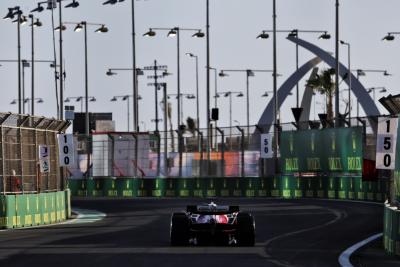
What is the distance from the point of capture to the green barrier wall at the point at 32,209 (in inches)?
1300

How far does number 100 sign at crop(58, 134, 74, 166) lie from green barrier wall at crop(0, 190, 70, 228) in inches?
39.0

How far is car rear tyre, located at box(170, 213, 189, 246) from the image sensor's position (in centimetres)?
2402

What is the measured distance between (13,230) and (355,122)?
21282 mm

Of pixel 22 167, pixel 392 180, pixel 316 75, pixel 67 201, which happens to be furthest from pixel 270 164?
pixel 316 75

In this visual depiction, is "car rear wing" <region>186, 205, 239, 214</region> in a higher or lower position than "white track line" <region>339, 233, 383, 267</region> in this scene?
higher

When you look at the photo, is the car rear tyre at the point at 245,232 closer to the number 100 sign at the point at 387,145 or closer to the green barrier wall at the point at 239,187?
the number 100 sign at the point at 387,145

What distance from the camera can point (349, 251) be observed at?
22.8 m

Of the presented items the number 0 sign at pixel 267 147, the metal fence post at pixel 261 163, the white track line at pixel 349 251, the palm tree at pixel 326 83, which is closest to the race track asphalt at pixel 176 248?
the white track line at pixel 349 251

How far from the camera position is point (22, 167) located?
35.2 m

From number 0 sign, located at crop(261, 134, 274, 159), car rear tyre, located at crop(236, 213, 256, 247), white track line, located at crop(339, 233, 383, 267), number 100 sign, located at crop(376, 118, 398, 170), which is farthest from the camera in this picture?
number 0 sign, located at crop(261, 134, 274, 159)

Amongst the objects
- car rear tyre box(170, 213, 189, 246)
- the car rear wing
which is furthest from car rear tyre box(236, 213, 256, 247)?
car rear tyre box(170, 213, 189, 246)

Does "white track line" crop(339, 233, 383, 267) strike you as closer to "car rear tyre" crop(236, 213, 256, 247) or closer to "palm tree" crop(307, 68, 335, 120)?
"car rear tyre" crop(236, 213, 256, 247)

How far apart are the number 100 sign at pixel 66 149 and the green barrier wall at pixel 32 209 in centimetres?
99

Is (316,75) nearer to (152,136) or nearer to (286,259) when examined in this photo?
(152,136)
